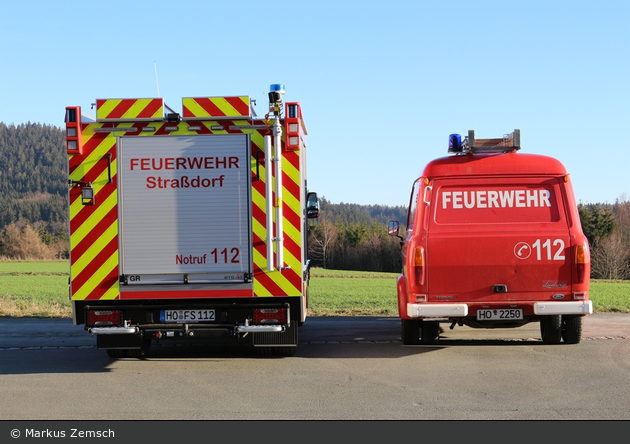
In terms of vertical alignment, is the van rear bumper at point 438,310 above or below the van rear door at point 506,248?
below

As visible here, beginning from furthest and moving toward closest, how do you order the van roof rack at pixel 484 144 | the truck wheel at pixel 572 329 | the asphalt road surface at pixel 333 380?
1. the truck wheel at pixel 572 329
2. the van roof rack at pixel 484 144
3. the asphalt road surface at pixel 333 380

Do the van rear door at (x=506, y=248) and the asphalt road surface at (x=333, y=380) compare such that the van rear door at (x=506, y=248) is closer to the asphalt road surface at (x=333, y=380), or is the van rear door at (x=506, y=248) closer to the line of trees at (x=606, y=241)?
the asphalt road surface at (x=333, y=380)

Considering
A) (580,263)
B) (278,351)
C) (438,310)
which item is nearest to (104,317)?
(278,351)

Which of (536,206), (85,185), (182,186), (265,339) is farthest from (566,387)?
(85,185)

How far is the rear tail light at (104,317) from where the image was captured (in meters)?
8.31

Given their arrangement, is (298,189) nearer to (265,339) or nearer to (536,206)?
(265,339)

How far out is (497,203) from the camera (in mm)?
9062

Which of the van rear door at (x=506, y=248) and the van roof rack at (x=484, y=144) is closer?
the van rear door at (x=506, y=248)

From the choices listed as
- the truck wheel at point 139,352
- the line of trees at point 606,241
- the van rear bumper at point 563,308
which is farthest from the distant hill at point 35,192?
the van rear bumper at point 563,308

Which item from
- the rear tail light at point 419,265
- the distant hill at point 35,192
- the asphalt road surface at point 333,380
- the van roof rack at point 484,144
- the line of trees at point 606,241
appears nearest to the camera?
the asphalt road surface at point 333,380

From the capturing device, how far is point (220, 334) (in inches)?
320

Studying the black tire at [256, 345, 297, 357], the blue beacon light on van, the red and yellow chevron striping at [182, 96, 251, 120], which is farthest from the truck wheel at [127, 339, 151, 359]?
the blue beacon light on van

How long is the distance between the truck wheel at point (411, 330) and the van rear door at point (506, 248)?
1.01 metres
